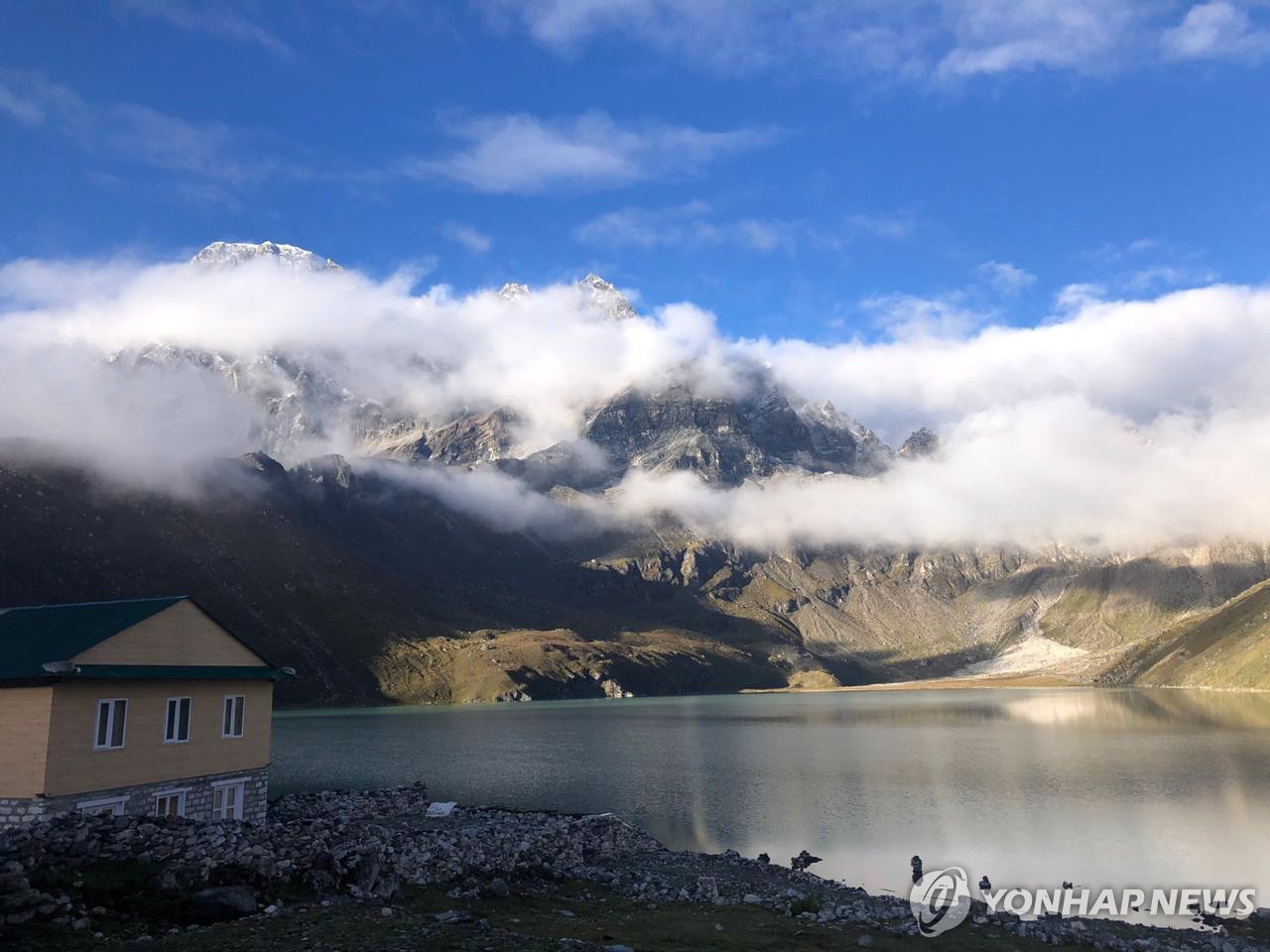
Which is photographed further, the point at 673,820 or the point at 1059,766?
the point at 1059,766

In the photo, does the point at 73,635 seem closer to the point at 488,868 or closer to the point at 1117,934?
the point at 488,868

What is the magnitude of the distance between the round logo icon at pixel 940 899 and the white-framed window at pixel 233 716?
2912 cm

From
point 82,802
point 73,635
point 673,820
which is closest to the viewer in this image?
point 82,802

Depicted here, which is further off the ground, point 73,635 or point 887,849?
point 73,635

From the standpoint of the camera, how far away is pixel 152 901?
23250 mm

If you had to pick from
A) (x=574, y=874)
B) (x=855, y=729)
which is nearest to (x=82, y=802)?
(x=574, y=874)

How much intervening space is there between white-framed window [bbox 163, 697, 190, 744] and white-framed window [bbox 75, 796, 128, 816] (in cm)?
297

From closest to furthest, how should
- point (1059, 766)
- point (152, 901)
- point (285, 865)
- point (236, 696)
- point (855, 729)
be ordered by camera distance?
1. point (152, 901)
2. point (285, 865)
3. point (236, 696)
4. point (1059, 766)
5. point (855, 729)

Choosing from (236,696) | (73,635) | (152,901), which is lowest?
(152,901)

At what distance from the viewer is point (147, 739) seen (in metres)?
36.2

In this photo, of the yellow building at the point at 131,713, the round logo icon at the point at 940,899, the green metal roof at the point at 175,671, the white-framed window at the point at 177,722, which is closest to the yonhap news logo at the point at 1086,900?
the round logo icon at the point at 940,899

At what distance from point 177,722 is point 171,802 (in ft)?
10.2

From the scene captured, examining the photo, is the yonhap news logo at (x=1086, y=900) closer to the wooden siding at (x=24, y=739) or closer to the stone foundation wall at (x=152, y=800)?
the stone foundation wall at (x=152, y=800)

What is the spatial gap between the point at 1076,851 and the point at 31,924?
165 ft
